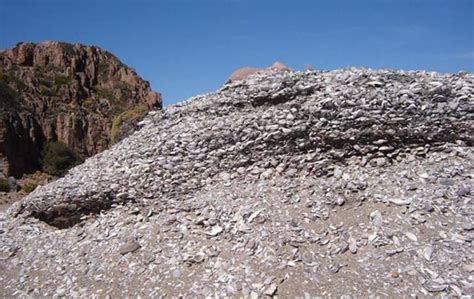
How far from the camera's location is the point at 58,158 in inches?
1594

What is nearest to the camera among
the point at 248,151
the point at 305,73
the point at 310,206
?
the point at 310,206

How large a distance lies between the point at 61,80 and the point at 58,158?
16.7 meters

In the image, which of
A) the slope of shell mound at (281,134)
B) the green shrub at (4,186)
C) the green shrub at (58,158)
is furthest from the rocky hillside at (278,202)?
the green shrub at (58,158)

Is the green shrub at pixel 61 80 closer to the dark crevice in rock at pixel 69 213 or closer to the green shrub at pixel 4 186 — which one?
the green shrub at pixel 4 186

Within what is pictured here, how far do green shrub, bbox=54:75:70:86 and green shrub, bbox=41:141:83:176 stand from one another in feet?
40.2

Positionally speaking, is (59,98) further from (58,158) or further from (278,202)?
(278,202)

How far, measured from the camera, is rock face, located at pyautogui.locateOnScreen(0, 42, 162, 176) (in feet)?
132

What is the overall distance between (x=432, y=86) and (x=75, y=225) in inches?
360

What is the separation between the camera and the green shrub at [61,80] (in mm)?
52491

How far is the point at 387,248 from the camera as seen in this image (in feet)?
23.4

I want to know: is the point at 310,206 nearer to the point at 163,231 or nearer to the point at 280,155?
the point at 280,155

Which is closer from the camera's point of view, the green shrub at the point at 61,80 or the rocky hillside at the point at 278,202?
the rocky hillside at the point at 278,202

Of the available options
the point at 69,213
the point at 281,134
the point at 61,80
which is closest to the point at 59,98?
the point at 61,80

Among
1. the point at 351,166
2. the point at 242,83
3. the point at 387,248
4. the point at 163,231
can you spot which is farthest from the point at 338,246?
the point at 242,83
